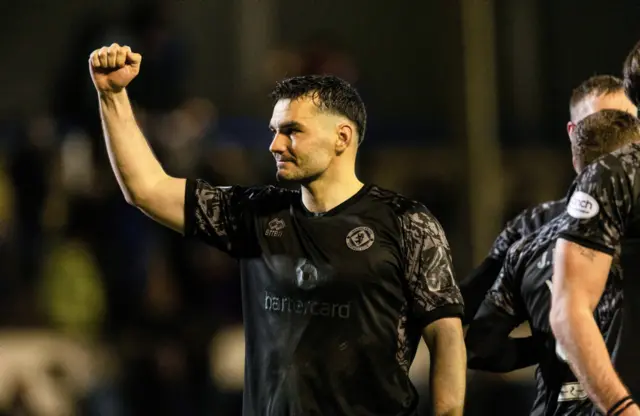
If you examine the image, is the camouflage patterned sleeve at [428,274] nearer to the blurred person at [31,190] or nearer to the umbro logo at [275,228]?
the umbro logo at [275,228]

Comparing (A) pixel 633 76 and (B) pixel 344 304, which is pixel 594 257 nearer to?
(A) pixel 633 76

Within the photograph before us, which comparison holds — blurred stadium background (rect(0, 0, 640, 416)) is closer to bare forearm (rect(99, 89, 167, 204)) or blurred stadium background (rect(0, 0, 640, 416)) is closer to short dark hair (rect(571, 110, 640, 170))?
bare forearm (rect(99, 89, 167, 204))

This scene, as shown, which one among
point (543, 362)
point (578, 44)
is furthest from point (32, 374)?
point (578, 44)

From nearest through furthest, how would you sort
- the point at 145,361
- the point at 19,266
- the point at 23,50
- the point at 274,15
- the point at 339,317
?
the point at 339,317 → the point at 145,361 → the point at 19,266 → the point at 23,50 → the point at 274,15

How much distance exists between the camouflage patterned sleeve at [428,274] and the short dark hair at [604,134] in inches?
18.7

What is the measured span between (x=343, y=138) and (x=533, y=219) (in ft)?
2.45

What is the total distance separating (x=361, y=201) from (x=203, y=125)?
278 centimetres

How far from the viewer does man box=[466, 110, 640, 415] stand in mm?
3016

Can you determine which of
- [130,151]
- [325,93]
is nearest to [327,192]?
[325,93]

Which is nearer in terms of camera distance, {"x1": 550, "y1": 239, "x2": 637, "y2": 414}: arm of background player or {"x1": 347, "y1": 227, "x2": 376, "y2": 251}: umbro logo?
{"x1": 550, "y1": 239, "x2": 637, "y2": 414}: arm of background player

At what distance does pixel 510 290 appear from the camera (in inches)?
129

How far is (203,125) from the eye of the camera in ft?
18.9

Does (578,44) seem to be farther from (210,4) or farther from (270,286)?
(270,286)

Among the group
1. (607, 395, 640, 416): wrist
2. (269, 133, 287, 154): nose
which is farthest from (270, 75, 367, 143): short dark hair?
(607, 395, 640, 416): wrist
